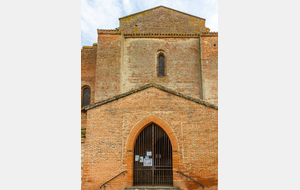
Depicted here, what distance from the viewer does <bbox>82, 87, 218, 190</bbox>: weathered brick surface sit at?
8.64 meters

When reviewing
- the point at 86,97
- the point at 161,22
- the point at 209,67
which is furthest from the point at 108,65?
the point at 209,67

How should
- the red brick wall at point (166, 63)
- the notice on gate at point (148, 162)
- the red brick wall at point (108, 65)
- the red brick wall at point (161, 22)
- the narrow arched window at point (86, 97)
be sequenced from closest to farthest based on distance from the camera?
the notice on gate at point (148, 162) → the red brick wall at point (108, 65) → the red brick wall at point (166, 63) → the narrow arched window at point (86, 97) → the red brick wall at point (161, 22)

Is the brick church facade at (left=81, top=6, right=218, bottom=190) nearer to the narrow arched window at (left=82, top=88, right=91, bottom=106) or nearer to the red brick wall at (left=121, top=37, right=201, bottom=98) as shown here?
the red brick wall at (left=121, top=37, right=201, bottom=98)

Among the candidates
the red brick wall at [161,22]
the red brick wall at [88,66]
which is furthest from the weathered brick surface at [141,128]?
the red brick wall at [161,22]

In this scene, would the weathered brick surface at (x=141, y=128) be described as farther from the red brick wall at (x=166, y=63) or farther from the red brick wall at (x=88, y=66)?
the red brick wall at (x=88, y=66)

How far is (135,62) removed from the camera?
15.9 metres

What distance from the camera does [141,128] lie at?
918 centimetres

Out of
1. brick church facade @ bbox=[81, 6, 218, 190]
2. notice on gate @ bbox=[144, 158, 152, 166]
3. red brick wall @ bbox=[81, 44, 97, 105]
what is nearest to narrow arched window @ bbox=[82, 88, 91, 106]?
red brick wall @ bbox=[81, 44, 97, 105]

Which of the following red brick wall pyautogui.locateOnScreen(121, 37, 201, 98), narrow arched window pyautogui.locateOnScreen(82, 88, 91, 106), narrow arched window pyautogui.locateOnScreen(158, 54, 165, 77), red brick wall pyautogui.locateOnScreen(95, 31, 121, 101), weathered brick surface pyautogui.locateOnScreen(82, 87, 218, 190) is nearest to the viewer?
weathered brick surface pyautogui.locateOnScreen(82, 87, 218, 190)

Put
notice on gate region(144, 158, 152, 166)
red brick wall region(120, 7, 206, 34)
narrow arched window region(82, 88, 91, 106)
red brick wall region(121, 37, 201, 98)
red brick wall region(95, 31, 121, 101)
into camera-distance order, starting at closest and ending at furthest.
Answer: notice on gate region(144, 158, 152, 166) → red brick wall region(95, 31, 121, 101) → red brick wall region(121, 37, 201, 98) → narrow arched window region(82, 88, 91, 106) → red brick wall region(120, 7, 206, 34)

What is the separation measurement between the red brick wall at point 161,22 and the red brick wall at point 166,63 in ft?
5.11

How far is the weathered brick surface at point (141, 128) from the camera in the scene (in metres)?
8.64

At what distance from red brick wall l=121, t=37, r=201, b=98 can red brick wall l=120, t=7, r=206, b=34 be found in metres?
1.56

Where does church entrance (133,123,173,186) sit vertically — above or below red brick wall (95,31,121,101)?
below
